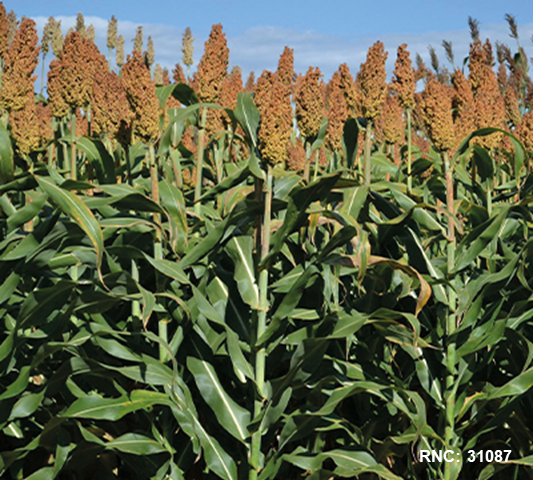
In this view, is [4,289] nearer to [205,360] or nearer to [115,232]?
[115,232]

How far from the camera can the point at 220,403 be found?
2607 mm

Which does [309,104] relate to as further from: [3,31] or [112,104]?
[3,31]

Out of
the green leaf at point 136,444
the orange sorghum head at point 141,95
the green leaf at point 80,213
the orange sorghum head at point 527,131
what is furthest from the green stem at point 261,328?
the orange sorghum head at point 527,131

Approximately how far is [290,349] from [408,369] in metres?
0.60

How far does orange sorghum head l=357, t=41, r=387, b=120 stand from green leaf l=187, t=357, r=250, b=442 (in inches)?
60.7

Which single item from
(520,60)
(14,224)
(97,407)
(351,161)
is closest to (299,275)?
(351,161)

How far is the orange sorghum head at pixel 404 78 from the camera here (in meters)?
3.70

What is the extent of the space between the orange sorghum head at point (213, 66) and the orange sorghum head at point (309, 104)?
0.51 meters

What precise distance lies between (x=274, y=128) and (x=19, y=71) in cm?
145

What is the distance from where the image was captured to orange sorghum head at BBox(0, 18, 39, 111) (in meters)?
3.12

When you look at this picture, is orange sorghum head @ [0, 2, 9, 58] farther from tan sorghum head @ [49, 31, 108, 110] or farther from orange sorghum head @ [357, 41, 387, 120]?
orange sorghum head @ [357, 41, 387, 120]

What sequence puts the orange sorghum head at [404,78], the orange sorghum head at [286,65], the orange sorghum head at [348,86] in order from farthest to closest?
the orange sorghum head at [348,86] < the orange sorghum head at [404,78] < the orange sorghum head at [286,65]

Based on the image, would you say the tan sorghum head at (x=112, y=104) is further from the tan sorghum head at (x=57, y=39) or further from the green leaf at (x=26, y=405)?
the tan sorghum head at (x=57, y=39)

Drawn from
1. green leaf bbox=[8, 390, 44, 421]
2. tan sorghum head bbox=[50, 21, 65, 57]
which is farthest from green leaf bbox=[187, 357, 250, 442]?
tan sorghum head bbox=[50, 21, 65, 57]
